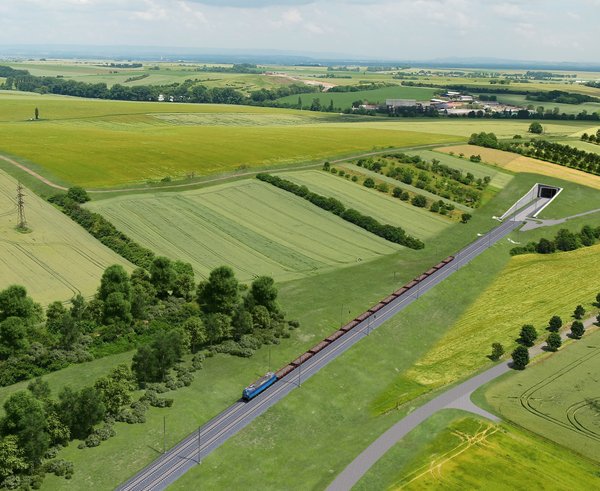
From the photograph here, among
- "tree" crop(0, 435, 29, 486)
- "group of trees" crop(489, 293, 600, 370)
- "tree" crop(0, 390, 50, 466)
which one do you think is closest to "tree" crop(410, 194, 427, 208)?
"group of trees" crop(489, 293, 600, 370)

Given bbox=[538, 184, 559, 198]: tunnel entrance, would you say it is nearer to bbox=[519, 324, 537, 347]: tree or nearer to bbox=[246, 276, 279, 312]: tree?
bbox=[519, 324, 537, 347]: tree

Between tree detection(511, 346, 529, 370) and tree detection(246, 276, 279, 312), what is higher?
tree detection(246, 276, 279, 312)

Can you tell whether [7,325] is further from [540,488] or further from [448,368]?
[540,488]

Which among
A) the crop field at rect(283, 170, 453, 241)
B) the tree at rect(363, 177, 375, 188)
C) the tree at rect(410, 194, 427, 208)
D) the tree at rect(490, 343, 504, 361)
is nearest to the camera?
the tree at rect(490, 343, 504, 361)

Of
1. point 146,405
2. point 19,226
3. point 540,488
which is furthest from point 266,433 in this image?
point 19,226

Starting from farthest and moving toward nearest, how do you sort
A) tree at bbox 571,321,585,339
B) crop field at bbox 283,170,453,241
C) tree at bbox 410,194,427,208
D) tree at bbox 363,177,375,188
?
tree at bbox 363,177,375,188 < tree at bbox 410,194,427,208 < crop field at bbox 283,170,453,241 < tree at bbox 571,321,585,339

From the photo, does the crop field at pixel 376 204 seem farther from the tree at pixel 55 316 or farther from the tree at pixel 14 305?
the tree at pixel 14 305

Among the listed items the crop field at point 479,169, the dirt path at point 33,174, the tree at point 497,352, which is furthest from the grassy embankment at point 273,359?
the dirt path at point 33,174
